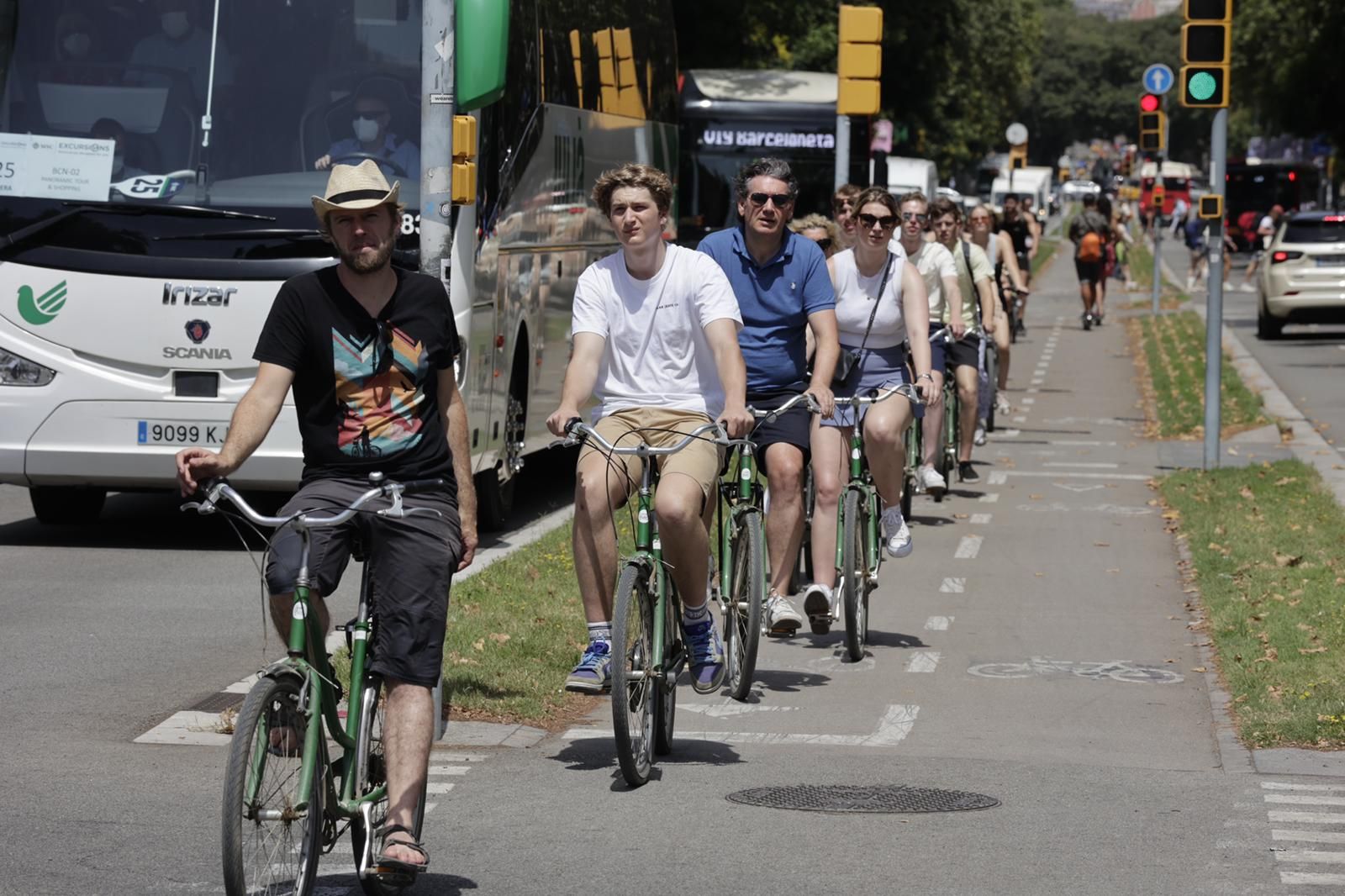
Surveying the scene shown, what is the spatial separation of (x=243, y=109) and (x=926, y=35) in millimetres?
32123

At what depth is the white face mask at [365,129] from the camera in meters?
11.7

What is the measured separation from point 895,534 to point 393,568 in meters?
5.16

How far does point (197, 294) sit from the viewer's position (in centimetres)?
1164

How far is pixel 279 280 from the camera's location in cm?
1163

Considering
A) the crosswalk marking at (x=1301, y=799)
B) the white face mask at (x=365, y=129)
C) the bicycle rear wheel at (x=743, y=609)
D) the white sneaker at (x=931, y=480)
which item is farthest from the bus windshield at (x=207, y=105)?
the crosswalk marking at (x=1301, y=799)

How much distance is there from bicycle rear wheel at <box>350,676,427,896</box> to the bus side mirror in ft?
12.1

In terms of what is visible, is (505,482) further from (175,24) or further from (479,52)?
(479,52)

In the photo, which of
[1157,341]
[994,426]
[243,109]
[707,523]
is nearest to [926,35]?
[1157,341]

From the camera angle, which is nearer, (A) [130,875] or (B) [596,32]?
(A) [130,875]

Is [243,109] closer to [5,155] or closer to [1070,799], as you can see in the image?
[5,155]

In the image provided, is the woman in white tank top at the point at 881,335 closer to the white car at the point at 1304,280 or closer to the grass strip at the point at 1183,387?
the grass strip at the point at 1183,387

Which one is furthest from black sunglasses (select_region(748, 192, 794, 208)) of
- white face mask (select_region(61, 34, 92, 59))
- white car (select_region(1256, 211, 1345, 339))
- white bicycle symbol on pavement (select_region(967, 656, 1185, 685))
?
white car (select_region(1256, 211, 1345, 339))

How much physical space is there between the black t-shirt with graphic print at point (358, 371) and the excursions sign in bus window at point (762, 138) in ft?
77.0

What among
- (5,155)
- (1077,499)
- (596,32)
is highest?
(596,32)
